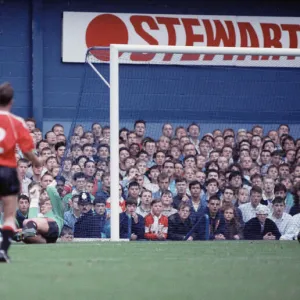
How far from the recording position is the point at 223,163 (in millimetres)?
12945

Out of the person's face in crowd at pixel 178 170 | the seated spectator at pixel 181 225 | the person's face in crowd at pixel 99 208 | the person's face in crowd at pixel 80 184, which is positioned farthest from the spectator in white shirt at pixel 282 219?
the person's face in crowd at pixel 80 184

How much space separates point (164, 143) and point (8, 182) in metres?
5.03

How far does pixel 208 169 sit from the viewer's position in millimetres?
12875

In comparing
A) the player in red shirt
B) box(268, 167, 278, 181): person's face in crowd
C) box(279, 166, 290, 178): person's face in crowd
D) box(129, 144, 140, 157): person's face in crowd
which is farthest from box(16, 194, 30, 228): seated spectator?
the player in red shirt

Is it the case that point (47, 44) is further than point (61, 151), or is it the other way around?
point (47, 44)

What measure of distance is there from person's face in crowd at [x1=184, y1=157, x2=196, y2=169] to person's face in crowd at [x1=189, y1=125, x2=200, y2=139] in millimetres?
417

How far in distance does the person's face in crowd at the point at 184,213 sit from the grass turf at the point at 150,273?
193cm

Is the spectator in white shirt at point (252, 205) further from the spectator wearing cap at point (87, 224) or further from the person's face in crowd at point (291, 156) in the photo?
the spectator wearing cap at point (87, 224)

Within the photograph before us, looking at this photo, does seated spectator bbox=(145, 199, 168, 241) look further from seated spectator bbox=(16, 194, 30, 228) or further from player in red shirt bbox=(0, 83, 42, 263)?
player in red shirt bbox=(0, 83, 42, 263)

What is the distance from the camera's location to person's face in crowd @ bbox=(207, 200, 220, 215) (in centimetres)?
1250

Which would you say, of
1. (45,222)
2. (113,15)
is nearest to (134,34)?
(113,15)

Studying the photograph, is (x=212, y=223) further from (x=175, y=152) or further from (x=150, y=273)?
(x=150, y=273)

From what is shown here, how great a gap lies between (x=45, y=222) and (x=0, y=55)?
6.63 meters

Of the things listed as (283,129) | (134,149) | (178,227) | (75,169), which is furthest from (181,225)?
(283,129)
